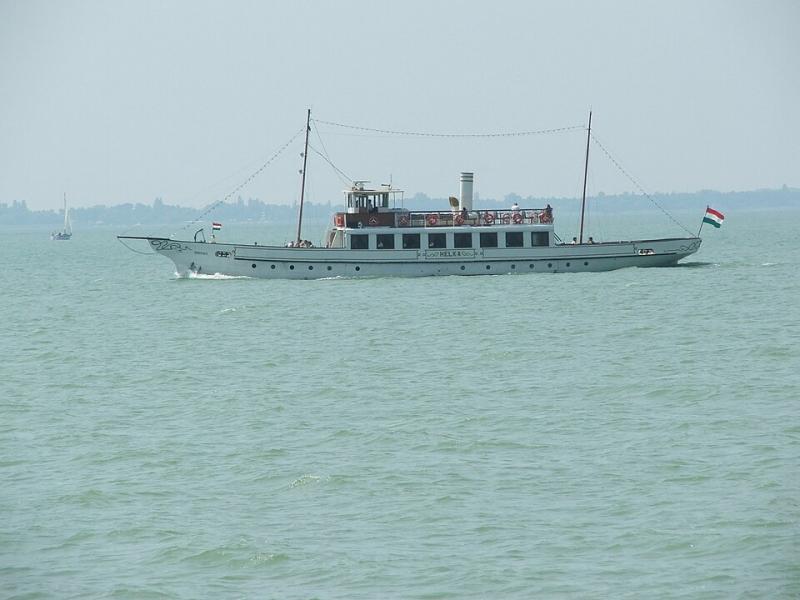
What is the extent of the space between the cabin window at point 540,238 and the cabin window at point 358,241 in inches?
357

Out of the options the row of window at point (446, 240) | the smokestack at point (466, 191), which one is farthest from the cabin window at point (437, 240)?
the smokestack at point (466, 191)

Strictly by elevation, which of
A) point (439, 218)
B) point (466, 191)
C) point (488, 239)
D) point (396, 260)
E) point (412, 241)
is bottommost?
point (396, 260)

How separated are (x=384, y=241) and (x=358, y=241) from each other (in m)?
1.42

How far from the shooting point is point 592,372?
113 feet

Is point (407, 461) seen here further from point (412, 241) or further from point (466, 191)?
point (466, 191)

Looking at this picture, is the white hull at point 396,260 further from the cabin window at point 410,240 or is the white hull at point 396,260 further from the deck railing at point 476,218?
the deck railing at point 476,218

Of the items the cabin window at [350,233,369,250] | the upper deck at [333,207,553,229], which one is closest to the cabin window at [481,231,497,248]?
the upper deck at [333,207,553,229]

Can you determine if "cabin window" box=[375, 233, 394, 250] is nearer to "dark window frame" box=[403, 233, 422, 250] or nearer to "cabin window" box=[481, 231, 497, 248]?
"dark window frame" box=[403, 233, 422, 250]

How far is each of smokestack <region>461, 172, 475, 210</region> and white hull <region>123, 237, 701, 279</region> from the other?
16.7 feet

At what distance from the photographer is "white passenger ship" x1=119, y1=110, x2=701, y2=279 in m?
65.8

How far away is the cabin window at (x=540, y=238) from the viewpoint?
66.8 metres

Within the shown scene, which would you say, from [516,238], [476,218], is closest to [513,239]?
[516,238]

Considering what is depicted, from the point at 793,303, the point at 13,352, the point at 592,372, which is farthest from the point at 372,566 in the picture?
the point at 793,303

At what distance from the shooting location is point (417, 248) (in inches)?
2621
